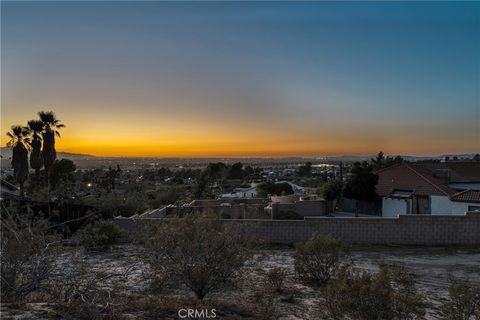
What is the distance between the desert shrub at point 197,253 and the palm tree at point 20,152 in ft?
89.0

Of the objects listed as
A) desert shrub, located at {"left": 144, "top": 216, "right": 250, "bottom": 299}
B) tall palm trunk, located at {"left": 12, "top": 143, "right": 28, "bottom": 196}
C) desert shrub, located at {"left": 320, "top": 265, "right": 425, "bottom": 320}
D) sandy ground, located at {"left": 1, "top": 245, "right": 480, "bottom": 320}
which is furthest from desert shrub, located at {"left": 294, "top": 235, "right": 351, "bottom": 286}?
tall palm trunk, located at {"left": 12, "top": 143, "right": 28, "bottom": 196}

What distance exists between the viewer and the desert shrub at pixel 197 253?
867 centimetres

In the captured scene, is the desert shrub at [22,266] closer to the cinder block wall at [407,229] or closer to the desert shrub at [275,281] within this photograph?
the desert shrub at [275,281]

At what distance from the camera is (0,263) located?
6.78 metres

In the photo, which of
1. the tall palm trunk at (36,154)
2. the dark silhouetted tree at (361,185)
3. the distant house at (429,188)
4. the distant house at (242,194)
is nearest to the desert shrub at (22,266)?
the distant house at (429,188)

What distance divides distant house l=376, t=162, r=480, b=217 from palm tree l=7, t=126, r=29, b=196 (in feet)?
82.3

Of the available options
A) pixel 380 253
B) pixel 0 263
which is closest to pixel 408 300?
pixel 0 263

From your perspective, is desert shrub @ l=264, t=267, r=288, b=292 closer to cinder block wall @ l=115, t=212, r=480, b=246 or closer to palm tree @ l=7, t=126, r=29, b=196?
cinder block wall @ l=115, t=212, r=480, b=246

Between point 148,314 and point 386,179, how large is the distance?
29.4 metres

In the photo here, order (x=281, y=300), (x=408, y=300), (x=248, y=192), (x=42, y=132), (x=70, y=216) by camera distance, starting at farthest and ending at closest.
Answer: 1. (x=248, y=192)
2. (x=42, y=132)
3. (x=70, y=216)
4. (x=281, y=300)
5. (x=408, y=300)

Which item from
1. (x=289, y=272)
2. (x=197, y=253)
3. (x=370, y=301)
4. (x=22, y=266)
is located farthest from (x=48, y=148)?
(x=370, y=301)

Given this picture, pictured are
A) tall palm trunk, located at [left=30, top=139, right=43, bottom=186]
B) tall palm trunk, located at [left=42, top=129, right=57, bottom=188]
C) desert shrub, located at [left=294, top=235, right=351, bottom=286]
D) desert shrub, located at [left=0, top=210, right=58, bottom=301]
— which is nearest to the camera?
desert shrub, located at [left=0, top=210, right=58, bottom=301]

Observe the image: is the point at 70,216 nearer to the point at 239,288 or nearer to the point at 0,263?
the point at 239,288

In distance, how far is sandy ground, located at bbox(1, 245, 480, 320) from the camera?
8641 millimetres
